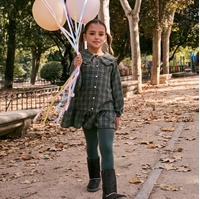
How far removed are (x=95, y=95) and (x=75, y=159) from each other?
1.92m

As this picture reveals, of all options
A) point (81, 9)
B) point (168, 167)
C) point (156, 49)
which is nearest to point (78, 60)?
point (81, 9)

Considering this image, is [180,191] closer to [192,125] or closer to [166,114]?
[192,125]

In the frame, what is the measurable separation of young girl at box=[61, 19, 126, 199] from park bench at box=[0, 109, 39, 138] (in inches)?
108

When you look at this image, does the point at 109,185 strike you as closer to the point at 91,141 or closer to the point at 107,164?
the point at 107,164

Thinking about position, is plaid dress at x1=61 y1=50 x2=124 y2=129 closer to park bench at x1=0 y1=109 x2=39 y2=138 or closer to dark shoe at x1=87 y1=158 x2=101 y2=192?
dark shoe at x1=87 y1=158 x2=101 y2=192

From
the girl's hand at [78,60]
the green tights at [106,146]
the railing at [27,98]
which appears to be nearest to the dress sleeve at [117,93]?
the green tights at [106,146]

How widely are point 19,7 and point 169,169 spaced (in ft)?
61.9

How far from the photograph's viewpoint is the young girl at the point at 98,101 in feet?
11.0

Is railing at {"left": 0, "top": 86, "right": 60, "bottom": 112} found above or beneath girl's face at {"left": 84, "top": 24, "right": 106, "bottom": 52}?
beneath

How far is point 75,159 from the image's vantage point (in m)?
5.09

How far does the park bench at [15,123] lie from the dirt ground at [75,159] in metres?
0.18

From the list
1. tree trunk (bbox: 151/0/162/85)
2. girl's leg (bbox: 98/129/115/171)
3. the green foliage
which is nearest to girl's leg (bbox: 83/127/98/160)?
girl's leg (bbox: 98/129/115/171)

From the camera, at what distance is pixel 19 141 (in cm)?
659

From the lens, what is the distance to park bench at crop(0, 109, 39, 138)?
19.9ft
